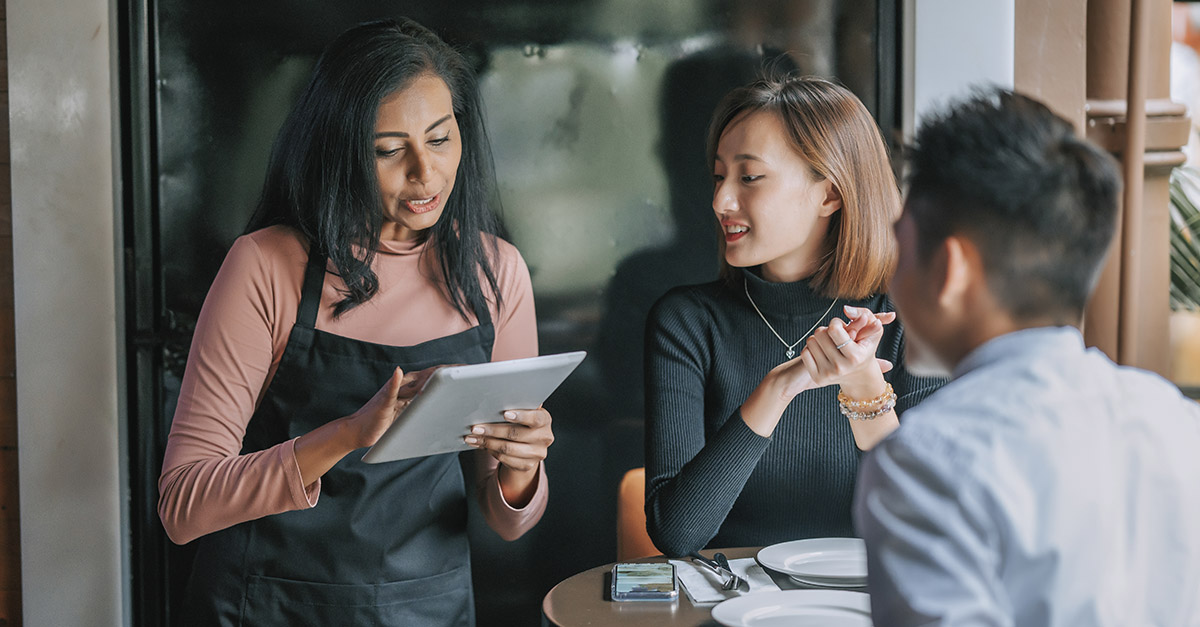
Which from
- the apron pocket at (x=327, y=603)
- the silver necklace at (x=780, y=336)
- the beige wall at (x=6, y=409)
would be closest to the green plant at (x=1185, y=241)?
the silver necklace at (x=780, y=336)

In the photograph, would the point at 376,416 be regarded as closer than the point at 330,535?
Yes

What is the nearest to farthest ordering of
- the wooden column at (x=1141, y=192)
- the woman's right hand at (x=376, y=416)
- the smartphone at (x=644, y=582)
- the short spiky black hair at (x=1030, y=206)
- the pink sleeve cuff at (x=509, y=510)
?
the short spiky black hair at (x=1030, y=206), the smartphone at (x=644, y=582), the woman's right hand at (x=376, y=416), the pink sleeve cuff at (x=509, y=510), the wooden column at (x=1141, y=192)

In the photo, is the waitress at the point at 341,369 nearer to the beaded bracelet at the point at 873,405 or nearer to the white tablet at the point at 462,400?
the white tablet at the point at 462,400

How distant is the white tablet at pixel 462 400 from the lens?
4.46 ft

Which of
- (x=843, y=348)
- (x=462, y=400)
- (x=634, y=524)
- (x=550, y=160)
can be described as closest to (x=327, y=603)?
(x=462, y=400)

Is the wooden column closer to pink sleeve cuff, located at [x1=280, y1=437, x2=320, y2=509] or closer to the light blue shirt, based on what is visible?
the light blue shirt

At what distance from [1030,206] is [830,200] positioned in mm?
1189

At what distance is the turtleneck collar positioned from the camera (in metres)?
2.01

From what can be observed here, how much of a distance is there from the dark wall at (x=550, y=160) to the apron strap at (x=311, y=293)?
0.79m

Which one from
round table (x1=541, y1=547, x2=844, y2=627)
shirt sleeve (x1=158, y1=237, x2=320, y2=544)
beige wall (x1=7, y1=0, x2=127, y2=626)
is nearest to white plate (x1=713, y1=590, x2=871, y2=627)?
round table (x1=541, y1=547, x2=844, y2=627)

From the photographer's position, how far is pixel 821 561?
4.90ft

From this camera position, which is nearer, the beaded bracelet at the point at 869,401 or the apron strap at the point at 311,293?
the beaded bracelet at the point at 869,401

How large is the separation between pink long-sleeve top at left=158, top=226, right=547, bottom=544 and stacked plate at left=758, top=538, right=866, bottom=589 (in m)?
0.57

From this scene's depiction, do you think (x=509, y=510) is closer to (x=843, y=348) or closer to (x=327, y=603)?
(x=327, y=603)
